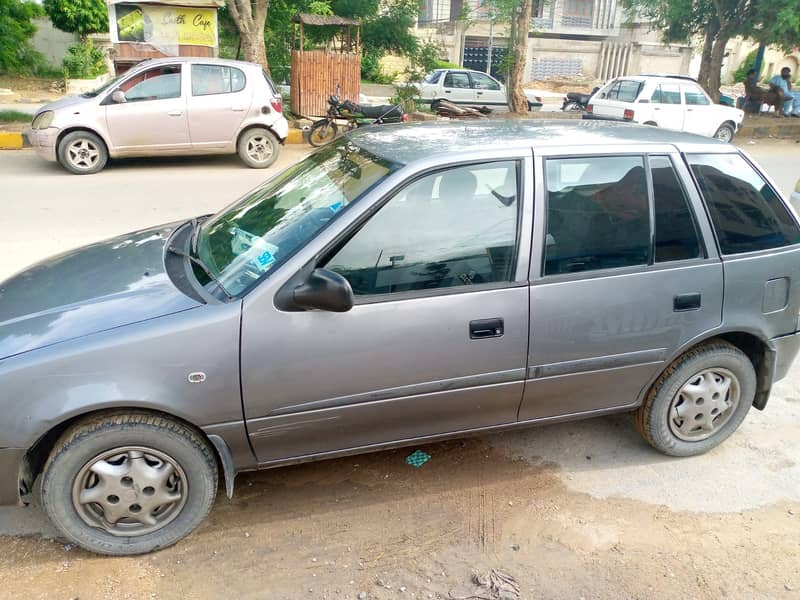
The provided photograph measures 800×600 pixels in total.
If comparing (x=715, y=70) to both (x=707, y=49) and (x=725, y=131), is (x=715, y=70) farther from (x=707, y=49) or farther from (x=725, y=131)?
(x=725, y=131)

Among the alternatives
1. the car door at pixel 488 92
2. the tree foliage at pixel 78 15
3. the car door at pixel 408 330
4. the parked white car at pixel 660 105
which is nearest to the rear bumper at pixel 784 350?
the car door at pixel 408 330

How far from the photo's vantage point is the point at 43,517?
3059 mm

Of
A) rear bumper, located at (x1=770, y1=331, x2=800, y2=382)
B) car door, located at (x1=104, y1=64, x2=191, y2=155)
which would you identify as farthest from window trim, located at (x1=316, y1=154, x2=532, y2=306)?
car door, located at (x1=104, y1=64, x2=191, y2=155)

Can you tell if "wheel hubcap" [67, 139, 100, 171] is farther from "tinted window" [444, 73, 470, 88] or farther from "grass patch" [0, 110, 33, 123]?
"tinted window" [444, 73, 470, 88]

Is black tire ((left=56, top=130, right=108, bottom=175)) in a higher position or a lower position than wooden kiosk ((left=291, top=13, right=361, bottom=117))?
lower

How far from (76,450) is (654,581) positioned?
234 centimetres

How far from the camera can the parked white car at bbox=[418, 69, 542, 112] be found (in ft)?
66.6

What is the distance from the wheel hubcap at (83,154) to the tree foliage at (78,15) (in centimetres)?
1570

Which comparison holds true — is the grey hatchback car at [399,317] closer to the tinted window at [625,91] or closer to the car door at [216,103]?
the car door at [216,103]

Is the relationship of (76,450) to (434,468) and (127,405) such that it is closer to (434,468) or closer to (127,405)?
(127,405)

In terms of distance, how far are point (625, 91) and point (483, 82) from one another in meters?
6.51

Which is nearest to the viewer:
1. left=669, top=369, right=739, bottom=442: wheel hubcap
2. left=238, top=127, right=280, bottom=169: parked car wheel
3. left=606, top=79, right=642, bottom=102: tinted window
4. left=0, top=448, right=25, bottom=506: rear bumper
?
left=0, top=448, right=25, bottom=506: rear bumper

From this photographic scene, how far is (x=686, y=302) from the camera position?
10.6 ft

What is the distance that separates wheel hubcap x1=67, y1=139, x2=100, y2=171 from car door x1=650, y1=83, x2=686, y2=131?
11.2m
